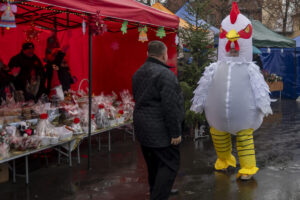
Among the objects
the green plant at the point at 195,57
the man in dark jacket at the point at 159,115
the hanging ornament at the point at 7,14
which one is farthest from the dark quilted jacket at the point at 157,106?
the green plant at the point at 195,57

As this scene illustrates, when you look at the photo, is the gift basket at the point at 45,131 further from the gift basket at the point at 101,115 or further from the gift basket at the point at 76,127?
the gift basket at the point at 101,115

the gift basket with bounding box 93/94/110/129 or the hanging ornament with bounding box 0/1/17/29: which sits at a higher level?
the hanging ornament with bounding box 0/1/17/29

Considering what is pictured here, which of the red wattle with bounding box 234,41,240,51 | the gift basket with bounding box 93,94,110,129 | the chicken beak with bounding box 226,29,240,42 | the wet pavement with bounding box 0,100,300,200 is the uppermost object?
the chicken beak with bounding box 226,29,240,42

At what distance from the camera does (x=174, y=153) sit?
366 cm

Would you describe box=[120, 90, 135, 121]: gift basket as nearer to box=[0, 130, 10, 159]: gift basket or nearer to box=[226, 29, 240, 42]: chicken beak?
box=[0, 130, 10, 159]: gift basket

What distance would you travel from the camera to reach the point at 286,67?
52.7 ft

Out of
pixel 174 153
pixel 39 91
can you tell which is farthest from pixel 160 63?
pixel 39 91

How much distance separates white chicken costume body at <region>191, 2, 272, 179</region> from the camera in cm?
479

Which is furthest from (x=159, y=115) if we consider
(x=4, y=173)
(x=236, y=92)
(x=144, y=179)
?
(x=4, y=173)

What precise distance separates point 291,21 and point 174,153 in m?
28.6

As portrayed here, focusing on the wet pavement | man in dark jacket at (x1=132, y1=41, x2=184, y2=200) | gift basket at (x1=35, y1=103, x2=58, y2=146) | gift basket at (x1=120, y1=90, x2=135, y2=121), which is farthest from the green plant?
man in dark jacket at (x1=132, y1=41, x2=184, y2=200)

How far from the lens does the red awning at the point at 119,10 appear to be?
470 centimetres

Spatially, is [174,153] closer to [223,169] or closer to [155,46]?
[155,46]

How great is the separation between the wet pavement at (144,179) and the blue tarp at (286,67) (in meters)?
9.66
